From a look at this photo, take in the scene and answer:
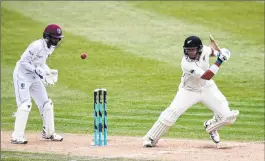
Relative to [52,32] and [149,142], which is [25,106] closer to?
[52,32]

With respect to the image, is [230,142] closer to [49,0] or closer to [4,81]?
[4,81]

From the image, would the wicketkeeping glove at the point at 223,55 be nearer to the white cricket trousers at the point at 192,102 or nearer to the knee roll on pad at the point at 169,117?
the white cricket trousers at the point at 192,102

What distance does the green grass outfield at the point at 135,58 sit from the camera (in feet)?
60.6

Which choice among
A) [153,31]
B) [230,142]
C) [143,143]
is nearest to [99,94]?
[143,143]

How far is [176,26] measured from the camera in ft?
90.2

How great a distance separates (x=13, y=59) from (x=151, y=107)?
6658mm

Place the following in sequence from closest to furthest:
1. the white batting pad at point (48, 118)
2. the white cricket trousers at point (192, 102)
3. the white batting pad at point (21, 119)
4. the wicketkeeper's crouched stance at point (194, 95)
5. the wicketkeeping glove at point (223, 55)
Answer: the wicketkeeping glove at point (223, 55) → the wicketkeeper's crouched stance at point (194, 95) → the white cricket trousers at point (192, 102) → the white batting pad at point (21, 119) → the white batting pad at point (48, 118)

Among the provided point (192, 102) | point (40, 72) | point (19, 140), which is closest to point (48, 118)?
point (19, 140)

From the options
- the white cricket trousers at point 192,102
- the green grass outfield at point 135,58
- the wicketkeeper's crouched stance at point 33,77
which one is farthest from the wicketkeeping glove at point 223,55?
the wicketkeeper's crouched stance at point 33,77

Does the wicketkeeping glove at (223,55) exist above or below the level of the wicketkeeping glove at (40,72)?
above

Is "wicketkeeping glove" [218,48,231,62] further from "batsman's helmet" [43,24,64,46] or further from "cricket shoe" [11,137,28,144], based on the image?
"cricket shoe" [11,137,28,144]

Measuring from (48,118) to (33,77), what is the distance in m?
0.79

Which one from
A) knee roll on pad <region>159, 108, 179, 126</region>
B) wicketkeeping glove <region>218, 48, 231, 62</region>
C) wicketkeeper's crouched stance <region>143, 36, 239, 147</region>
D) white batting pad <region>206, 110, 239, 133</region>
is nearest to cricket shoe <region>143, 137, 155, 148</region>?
wicketkeeper's crouched stance <region>143, 36, 239, 147</region>

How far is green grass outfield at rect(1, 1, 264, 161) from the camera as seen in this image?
18.5m
